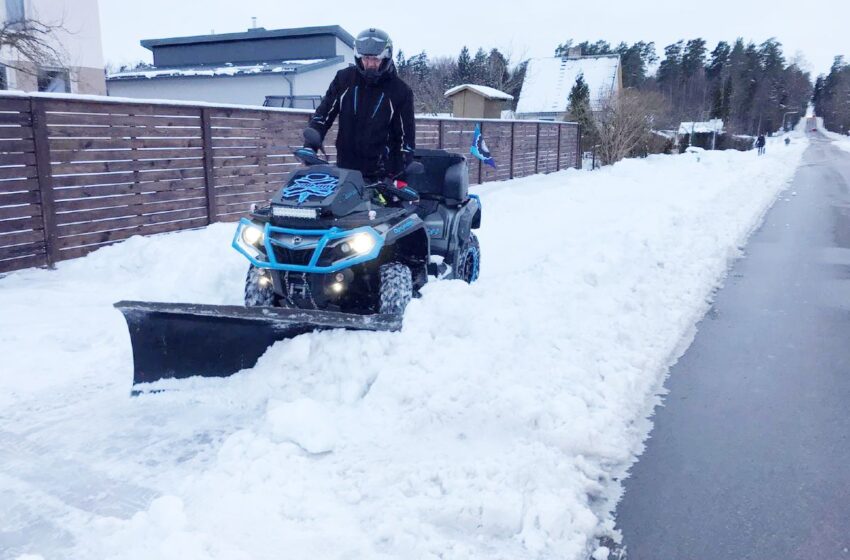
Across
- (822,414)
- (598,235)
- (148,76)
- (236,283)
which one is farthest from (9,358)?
(148,76)

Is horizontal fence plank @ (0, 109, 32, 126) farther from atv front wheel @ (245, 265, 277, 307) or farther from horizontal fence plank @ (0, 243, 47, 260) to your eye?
atv front wheel @ (245, 265, 277, 307)

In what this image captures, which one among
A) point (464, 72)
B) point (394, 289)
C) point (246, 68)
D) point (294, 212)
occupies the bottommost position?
point (394, 289)

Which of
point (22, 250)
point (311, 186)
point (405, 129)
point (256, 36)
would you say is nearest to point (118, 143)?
point (22, 250)

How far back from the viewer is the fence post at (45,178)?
23.0ft

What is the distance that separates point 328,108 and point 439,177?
1.30 metres

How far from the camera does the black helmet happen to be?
15.9 feet

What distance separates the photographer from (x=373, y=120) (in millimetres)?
5184

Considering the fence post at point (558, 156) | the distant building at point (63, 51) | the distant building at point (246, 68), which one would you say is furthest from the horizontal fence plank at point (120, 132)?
the fence post at point (558, 156)

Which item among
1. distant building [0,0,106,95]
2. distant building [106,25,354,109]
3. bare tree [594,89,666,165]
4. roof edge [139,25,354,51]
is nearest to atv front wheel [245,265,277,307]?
distant building [0,0,106,95]

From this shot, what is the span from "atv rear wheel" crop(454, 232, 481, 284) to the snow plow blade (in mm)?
2276

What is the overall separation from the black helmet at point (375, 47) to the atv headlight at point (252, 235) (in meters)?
1.50

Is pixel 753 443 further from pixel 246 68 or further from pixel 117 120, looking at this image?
pixel 246 68

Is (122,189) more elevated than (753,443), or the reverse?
(122,189)

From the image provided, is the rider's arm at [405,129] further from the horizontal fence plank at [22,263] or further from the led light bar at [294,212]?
the horizontal fence plank at [22,263]
